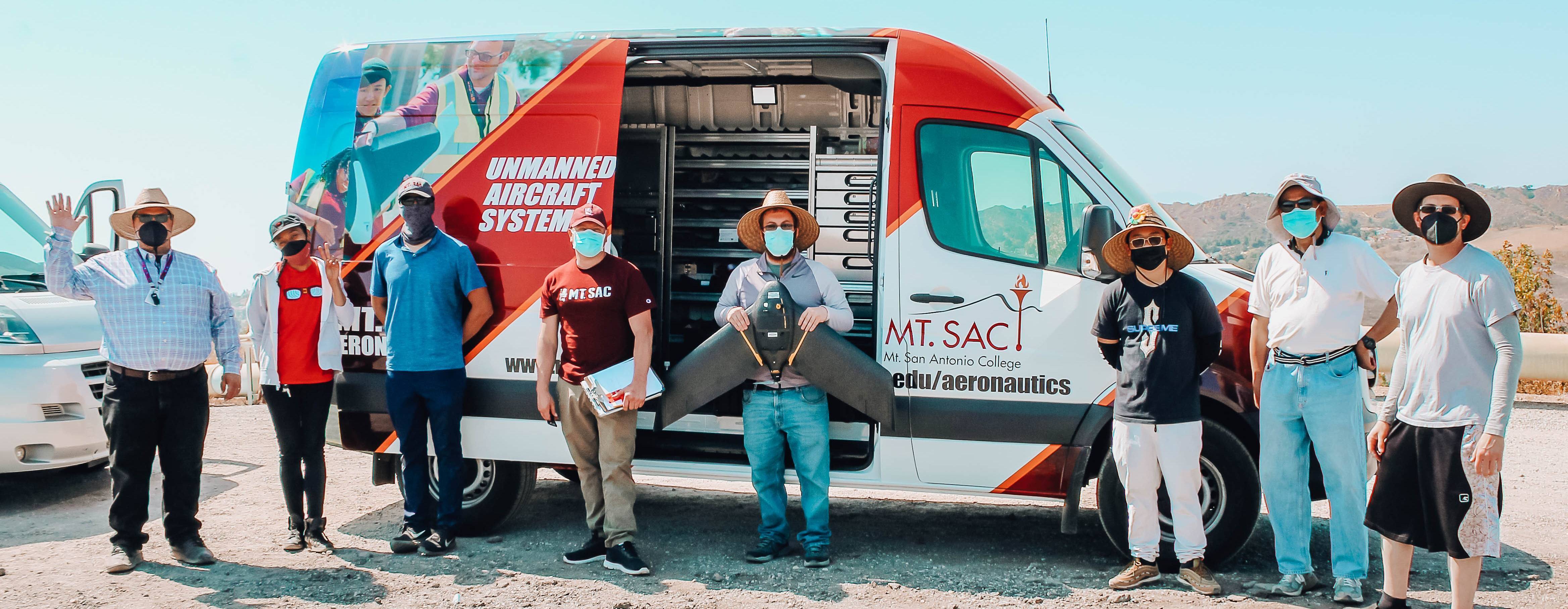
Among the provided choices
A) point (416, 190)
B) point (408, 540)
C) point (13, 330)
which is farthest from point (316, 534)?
point (13, 330)

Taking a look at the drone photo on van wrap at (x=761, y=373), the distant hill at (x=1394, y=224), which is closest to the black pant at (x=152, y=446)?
the drone photo on van wrap at (x=761, y=373)

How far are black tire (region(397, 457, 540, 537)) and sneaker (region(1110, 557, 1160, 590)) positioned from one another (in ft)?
9.87

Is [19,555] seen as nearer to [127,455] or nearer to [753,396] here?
[127,455]

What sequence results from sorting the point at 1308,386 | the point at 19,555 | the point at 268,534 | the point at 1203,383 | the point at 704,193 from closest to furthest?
the point at 1308,386 → the point at 1203,383 → the point at 19,555 → the point at 268,534 → the point at 704,193

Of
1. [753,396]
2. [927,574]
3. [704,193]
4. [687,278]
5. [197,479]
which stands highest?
[704,193]

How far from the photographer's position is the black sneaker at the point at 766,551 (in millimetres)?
5102

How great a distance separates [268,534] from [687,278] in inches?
113

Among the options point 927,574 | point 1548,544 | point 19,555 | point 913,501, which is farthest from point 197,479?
point 1548,544

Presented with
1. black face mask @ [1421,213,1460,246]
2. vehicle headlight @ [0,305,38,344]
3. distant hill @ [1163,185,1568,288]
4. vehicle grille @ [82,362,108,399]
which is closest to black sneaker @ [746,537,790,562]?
black face mask @ [1421,213,1460,246]

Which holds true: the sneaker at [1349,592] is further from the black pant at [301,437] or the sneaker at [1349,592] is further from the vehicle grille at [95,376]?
the vehicle grille at [95,376]

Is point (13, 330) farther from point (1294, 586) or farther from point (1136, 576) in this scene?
point (1294, 586)

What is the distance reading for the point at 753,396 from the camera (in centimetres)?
503

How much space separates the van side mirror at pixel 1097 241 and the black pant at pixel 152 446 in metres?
4.32

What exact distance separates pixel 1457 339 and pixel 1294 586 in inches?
55.3
